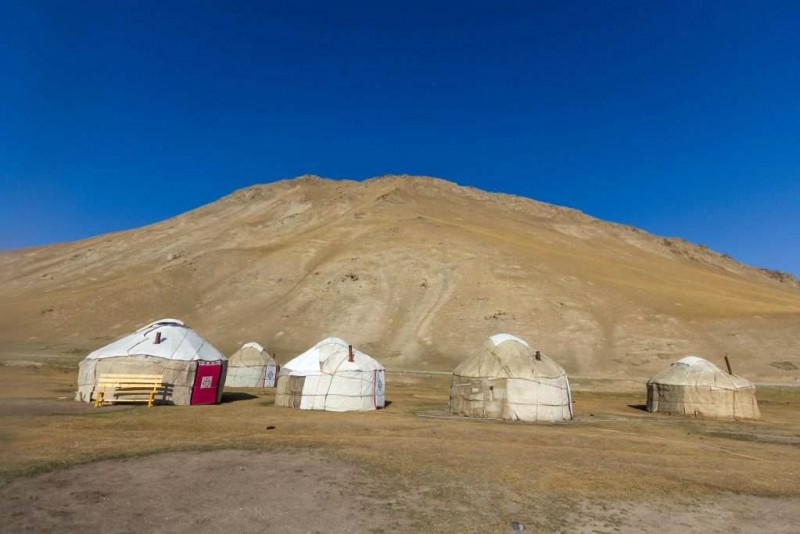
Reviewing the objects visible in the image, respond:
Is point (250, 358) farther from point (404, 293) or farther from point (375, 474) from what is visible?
point (375, 474)

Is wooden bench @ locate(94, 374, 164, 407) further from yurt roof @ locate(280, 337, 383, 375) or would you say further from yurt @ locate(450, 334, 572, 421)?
yurt @ locate(450, 334, 572, 421)

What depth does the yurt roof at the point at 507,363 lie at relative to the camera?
22.8 meters

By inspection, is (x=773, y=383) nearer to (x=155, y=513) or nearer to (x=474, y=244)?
(x=474, y=244)

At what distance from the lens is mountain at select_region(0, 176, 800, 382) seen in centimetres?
5388

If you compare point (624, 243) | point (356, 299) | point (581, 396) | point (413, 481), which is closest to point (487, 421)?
point (413, 481)

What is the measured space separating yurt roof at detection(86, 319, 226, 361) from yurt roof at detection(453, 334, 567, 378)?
1228 cm

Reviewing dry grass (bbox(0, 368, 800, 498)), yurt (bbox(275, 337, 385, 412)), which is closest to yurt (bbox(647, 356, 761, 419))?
dry grass (bbox(0, 368, 800, 498))

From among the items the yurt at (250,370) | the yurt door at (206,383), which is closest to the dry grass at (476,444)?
the yurt door at (206,383)

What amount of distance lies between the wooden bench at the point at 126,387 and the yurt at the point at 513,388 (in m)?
13.2

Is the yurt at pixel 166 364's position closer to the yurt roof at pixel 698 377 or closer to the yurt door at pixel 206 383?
the yurt door at pixel 206 383

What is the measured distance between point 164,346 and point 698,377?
2585cm

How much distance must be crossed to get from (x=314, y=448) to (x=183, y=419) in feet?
24.0

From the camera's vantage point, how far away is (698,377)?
1053 inches

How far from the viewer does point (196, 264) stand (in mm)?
79812
